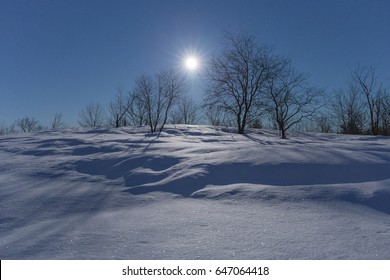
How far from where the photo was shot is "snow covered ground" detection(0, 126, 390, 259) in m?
2.44

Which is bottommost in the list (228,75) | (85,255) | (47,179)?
(85,255)

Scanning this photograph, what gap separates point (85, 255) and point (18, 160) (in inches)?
185

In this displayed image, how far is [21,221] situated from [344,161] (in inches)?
196

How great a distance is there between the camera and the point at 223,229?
109 inches

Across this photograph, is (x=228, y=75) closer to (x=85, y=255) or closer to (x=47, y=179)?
(x=47, y=179)

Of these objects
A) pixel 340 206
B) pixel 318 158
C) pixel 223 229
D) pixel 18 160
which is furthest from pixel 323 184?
pixel 18 160

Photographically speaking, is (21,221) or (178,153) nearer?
(21,221)

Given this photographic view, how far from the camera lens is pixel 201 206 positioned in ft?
11.4

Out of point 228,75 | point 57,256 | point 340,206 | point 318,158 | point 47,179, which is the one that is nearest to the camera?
point 57,256

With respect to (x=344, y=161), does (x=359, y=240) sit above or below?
below

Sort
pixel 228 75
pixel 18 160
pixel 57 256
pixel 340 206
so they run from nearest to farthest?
1. pixel 57 256
2. pixel 340 206
3. pixel 18 160
4. pixel 228 75

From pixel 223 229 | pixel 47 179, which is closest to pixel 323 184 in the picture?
pixel 223 229

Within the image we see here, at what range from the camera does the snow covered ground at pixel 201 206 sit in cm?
244

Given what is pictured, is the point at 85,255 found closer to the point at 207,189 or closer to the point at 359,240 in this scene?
the point at 207,189
